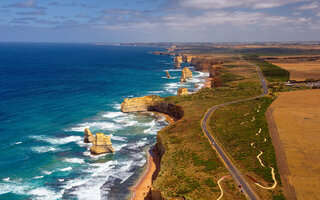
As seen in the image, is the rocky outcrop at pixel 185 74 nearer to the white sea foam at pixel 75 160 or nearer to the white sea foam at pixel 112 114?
the white sea foam at pixel 112 114

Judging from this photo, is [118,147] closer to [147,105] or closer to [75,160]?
[75,160]

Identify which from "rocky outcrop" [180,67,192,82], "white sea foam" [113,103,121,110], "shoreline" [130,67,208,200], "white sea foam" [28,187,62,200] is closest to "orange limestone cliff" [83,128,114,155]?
"shoreline" [130,67,208,200]

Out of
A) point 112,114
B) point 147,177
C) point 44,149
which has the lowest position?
point 147,177

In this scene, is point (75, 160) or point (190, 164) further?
point (75, 160)

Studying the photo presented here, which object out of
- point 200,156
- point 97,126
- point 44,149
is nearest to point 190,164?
point 200,156

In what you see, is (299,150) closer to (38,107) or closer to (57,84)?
(38,107)

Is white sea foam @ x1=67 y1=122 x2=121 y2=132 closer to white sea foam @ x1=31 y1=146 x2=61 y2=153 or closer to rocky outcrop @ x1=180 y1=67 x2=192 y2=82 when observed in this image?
white sea foam @ x1=31 y1=146 x2=61 y2=153

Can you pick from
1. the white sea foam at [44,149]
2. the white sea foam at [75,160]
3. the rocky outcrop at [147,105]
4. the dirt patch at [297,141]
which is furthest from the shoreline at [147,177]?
the rocky outcrop at [147,105]
